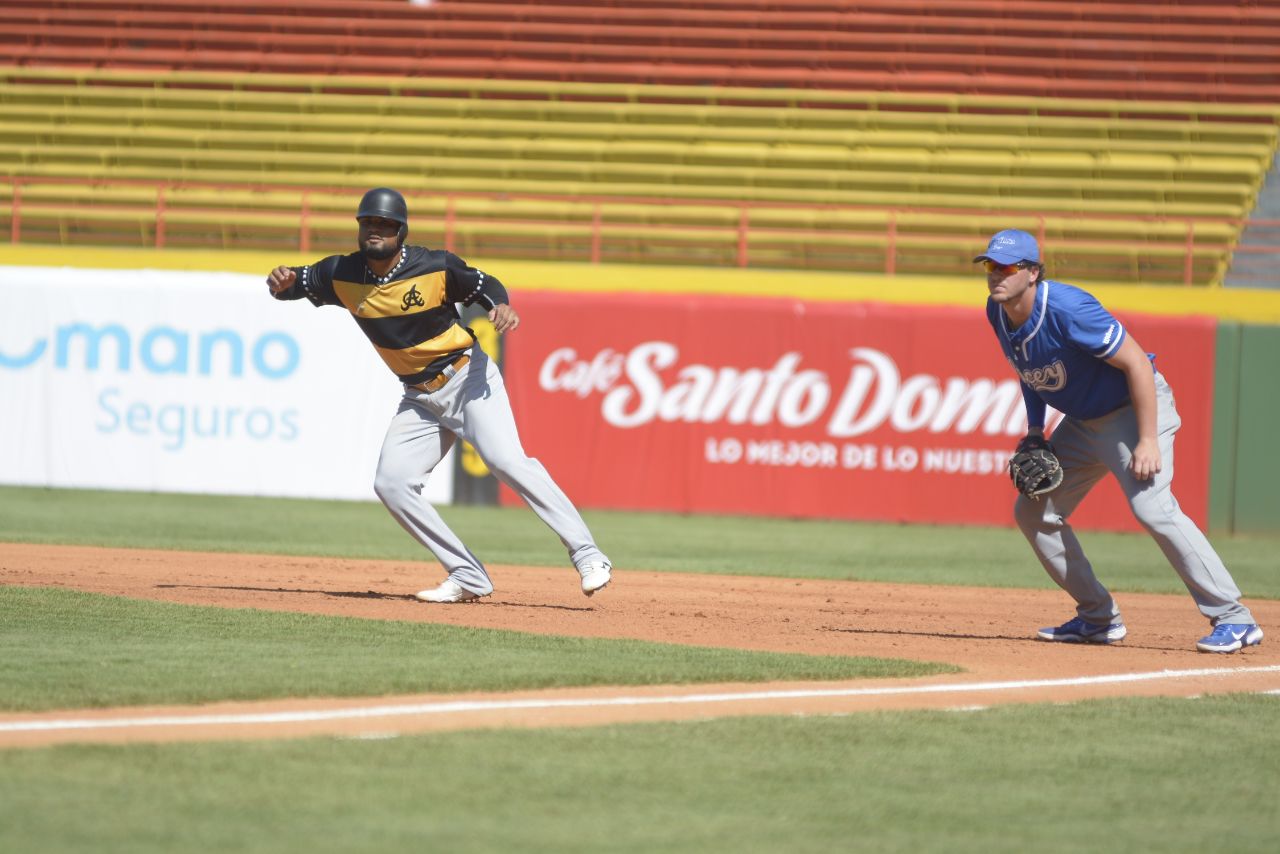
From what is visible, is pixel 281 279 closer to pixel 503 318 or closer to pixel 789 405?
pixel 503 318

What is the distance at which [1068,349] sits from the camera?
7.03 meters

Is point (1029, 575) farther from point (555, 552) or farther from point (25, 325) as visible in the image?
point (25, 325)

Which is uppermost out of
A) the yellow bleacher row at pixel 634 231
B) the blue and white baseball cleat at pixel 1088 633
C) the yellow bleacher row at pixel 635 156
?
the yellow bleacher row at pixel 635 156

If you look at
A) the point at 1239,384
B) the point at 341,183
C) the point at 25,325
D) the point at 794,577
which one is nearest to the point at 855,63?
the point at 341,183

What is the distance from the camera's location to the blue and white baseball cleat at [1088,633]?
7.78 m

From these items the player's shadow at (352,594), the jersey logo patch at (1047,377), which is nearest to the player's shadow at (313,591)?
the player's shadow at (352,594)

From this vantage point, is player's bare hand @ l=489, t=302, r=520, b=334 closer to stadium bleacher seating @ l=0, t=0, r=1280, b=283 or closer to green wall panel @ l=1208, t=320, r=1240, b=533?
green wall panel @ l=1208, t=320, r=1240, b=533

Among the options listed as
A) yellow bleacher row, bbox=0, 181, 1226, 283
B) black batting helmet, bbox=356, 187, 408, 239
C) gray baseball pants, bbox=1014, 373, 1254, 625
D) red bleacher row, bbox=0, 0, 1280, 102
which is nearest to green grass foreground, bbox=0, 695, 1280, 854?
gray baseball pants, bbox=1014, 373, 1254, 625

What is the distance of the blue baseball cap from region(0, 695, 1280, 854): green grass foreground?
215 cm

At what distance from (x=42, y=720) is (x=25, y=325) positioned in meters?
11.8

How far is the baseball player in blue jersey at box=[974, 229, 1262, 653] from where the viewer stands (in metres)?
6.93

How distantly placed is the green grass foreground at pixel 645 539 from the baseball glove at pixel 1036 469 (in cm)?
394

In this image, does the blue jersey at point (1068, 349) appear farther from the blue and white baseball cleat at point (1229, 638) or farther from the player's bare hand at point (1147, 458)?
the blue and white baseball cleat at point (1229, 638)

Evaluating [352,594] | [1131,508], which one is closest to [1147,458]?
[1131,508]
